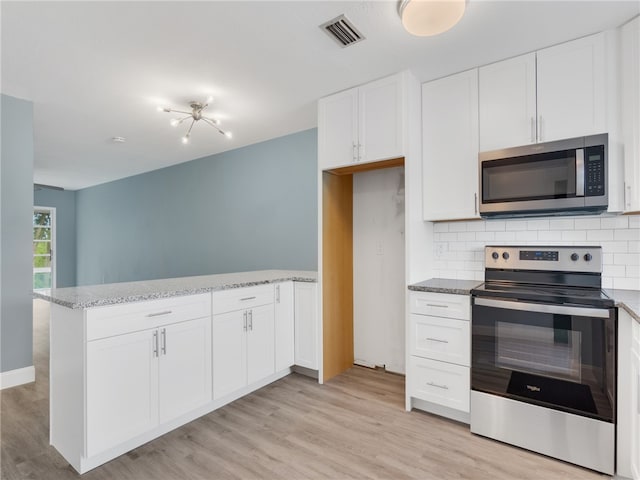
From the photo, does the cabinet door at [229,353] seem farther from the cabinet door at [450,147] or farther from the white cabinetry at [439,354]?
the cabinet door at [450,147]

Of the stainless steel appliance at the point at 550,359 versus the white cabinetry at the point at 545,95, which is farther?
the white cabinetry at the point at 545,95

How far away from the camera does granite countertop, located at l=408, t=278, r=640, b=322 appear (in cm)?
169

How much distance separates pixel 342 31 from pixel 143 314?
2.13 meters

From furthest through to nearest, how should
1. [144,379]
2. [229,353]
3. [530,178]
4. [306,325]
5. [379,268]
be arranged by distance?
[379,268]
[306,325]
[229,353]
[530,178]
[144,379]

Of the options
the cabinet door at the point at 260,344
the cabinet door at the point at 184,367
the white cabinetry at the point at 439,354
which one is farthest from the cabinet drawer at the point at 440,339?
the cabinet door at the point at 184,367

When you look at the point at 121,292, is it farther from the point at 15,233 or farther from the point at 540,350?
the point at 540,350

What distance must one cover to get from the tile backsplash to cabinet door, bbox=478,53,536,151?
63 cm

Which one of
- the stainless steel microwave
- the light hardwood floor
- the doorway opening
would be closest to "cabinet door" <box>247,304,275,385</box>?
the light hardwood floor

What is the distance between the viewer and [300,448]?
2.08 meters

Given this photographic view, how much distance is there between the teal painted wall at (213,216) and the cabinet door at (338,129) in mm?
784

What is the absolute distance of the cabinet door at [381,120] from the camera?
2596mm

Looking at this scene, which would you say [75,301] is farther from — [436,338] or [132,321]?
[436,338]

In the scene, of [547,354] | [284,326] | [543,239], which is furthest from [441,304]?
[284,326]

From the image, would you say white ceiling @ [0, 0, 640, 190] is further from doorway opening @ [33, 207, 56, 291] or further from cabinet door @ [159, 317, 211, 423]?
doorway opening @ [33, 207, 56, 291]
